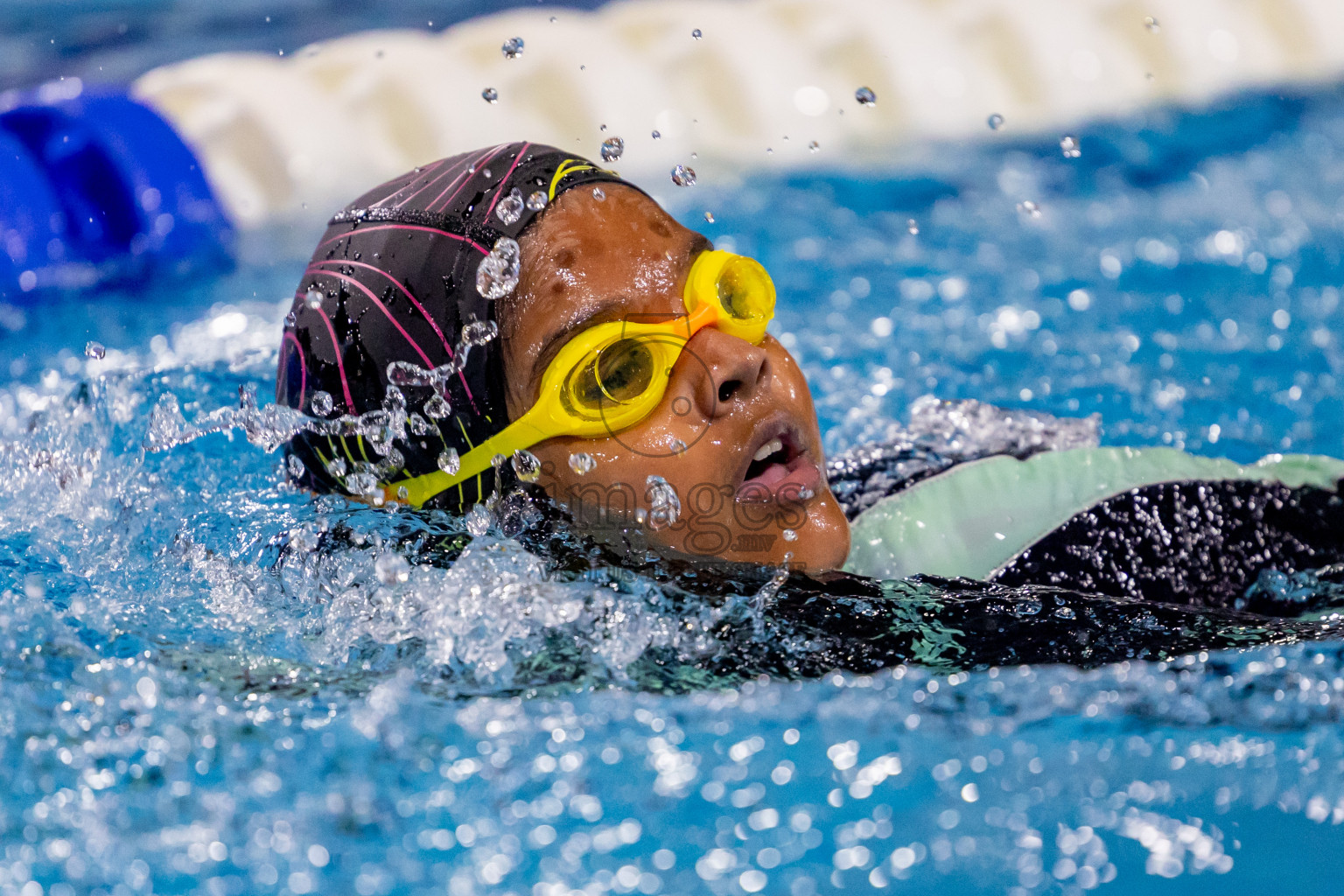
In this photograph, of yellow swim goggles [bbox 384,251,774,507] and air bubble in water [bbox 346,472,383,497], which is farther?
air bubble in water [bbox 346,472,383,497]

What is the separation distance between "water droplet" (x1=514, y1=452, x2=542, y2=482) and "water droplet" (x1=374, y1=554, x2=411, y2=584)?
16cm

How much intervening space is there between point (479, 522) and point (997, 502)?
696mm

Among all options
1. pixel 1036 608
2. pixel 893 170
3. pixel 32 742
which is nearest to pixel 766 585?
pixel 1036 608

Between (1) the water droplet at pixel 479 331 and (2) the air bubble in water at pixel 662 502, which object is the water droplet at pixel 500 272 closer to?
(1) the water droplet at pixel 479 331

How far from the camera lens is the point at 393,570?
144 cm

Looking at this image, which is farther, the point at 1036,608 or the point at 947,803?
the point at 1036,608

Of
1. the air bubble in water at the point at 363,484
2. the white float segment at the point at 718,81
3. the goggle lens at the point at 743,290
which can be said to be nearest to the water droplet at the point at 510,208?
the goggle lens at the point at 743,290

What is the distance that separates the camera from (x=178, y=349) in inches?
118

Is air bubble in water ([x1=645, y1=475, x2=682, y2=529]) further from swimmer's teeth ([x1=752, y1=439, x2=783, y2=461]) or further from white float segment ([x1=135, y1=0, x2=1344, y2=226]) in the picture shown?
white float segment ([x1=135, y1=0, x2=1344, y2=226])

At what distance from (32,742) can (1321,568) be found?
1.53 m

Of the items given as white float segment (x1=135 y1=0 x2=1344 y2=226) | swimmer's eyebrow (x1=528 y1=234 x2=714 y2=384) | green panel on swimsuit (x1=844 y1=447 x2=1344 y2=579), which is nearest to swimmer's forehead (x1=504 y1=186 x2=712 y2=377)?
swimmer's eyebrow (x1=528 y1=234 x2=714 y2=384)

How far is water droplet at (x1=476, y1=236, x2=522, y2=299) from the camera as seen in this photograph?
4.58 ft

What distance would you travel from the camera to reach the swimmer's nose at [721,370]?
1417 mm

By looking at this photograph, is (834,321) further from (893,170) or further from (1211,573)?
(1211,573)
